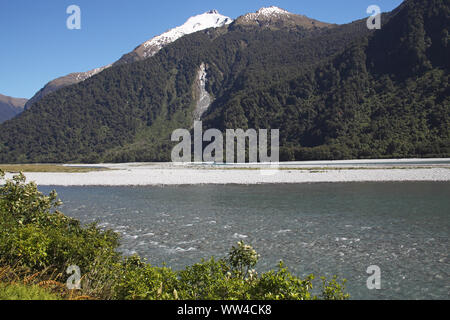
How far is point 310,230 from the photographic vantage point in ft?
72.8

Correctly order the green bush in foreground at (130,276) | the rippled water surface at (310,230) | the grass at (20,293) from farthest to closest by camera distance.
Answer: the rippled water surface at (310,230) → the green bush in foreground at (130,276) → the grass at (20,293)

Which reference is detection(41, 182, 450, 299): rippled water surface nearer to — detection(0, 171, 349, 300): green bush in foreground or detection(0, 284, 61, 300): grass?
detection(0, 171, 349, 300): green bush in foreground

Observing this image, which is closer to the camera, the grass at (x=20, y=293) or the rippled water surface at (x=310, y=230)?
the grass at (x=20, y=293)

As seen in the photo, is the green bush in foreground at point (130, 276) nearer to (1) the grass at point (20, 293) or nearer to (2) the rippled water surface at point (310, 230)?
(1) the grass at point (20, 293)

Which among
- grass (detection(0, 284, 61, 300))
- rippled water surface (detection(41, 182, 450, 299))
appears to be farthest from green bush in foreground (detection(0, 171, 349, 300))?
rippled water surface (detection(41, 182, 450, 299))

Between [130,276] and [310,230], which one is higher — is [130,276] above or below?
above

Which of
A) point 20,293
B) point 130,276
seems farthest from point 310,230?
point 20,293

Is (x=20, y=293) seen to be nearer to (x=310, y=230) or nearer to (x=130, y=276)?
(x=130, y=276)

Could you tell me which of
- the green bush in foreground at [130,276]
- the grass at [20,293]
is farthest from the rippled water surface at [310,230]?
the grass at [20,293]

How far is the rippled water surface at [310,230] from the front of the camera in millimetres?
14766

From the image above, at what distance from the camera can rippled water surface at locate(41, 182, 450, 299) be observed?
14766 mm

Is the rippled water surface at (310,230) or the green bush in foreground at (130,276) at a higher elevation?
the green bush in foreground at (130,276)

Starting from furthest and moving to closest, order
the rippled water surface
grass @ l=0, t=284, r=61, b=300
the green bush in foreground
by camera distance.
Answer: the rippled water surface → the green bush in foreground → grass @ l=0, t=284, r=61, b=300
